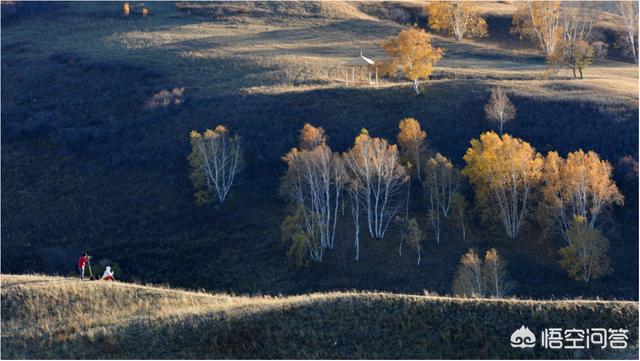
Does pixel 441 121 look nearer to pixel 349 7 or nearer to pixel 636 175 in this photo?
pixel 636 175

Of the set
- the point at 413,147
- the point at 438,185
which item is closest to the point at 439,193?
the point at 438,185

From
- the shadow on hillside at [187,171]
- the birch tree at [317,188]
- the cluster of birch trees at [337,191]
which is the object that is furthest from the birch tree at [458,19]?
the birch tree at [317,188]

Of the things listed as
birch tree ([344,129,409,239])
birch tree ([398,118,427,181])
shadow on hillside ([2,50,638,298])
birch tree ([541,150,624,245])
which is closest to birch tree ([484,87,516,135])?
shadow on hillside ([2,50,638,298])

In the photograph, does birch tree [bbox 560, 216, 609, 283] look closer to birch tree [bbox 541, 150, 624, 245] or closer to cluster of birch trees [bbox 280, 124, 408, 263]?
birch tree [bbox 541, 150, 624, 245]

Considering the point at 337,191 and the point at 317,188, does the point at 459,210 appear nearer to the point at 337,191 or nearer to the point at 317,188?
the point at 337,191

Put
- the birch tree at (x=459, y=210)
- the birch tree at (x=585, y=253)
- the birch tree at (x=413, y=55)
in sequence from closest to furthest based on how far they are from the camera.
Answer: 1. the birch tree at (x=585, y=253)
2. the birch tree at (x=459, y=210)
3. the birch tree at (x=413, y=55)

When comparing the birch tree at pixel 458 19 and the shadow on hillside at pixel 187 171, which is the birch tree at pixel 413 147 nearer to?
the shadow on hillside at pixel 187 171
